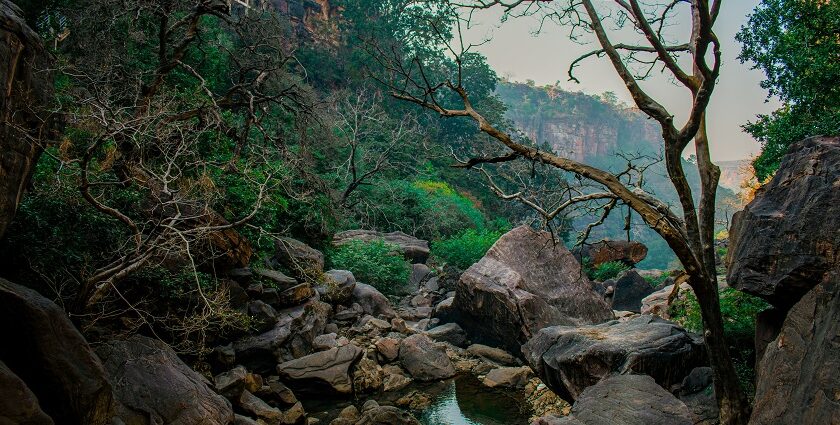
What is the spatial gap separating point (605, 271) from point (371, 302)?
489 inches

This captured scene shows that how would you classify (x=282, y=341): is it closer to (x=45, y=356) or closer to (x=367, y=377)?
(x=367, y=377)

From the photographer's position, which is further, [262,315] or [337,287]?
[337,287]

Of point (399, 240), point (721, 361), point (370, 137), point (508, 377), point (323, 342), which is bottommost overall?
point (508, 377)

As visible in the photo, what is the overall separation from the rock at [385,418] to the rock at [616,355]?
7.28ft

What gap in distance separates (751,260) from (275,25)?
11069mm

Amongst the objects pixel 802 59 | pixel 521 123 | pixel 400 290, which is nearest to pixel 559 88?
pixel 521 123

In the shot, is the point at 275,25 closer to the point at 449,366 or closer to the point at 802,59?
the point at 449,366

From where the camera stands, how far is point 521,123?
222ft

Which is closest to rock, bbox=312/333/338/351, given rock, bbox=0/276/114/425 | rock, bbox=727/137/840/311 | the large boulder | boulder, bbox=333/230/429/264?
rock, bbox=0/276/114/425

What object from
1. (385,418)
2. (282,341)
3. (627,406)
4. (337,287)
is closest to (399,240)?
(337,287)

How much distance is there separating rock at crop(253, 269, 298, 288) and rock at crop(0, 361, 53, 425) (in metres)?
5.76

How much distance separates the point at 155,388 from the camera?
6.11 metres

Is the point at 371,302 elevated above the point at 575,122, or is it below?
below

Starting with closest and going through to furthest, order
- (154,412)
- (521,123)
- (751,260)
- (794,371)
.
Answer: (794,371), (751,260), (154,412), (521,123)
